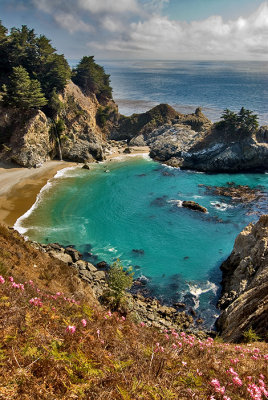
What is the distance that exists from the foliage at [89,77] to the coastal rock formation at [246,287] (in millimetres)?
70474

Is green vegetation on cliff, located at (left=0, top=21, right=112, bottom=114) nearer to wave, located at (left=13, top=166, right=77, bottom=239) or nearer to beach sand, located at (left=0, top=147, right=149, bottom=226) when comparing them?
beach sand, located at (left=0, top=147, right=149, bottom=226)

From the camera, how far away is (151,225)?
124ft

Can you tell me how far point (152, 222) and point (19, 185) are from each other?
26.0m

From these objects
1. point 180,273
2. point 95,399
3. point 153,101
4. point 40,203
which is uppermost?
point 153,101

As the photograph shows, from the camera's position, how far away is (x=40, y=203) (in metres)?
41.2

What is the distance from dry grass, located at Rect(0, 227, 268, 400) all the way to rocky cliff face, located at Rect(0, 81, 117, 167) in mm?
50430

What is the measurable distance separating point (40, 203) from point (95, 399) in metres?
39.5

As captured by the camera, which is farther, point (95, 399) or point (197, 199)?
point (197, 199)

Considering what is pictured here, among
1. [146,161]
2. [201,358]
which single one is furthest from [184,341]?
[146,161]

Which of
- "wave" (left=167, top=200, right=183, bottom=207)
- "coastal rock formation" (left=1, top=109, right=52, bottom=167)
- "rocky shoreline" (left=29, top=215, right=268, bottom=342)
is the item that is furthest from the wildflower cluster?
"coastal rock formation" (left=1, top=109, right=52, bottom=167)

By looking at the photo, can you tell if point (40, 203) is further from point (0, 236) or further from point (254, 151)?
point (254, 151)

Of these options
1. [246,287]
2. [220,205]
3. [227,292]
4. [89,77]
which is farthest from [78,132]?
[246,287]

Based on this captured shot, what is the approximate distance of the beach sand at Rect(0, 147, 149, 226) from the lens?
3784cm

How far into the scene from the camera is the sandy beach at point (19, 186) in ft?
124
